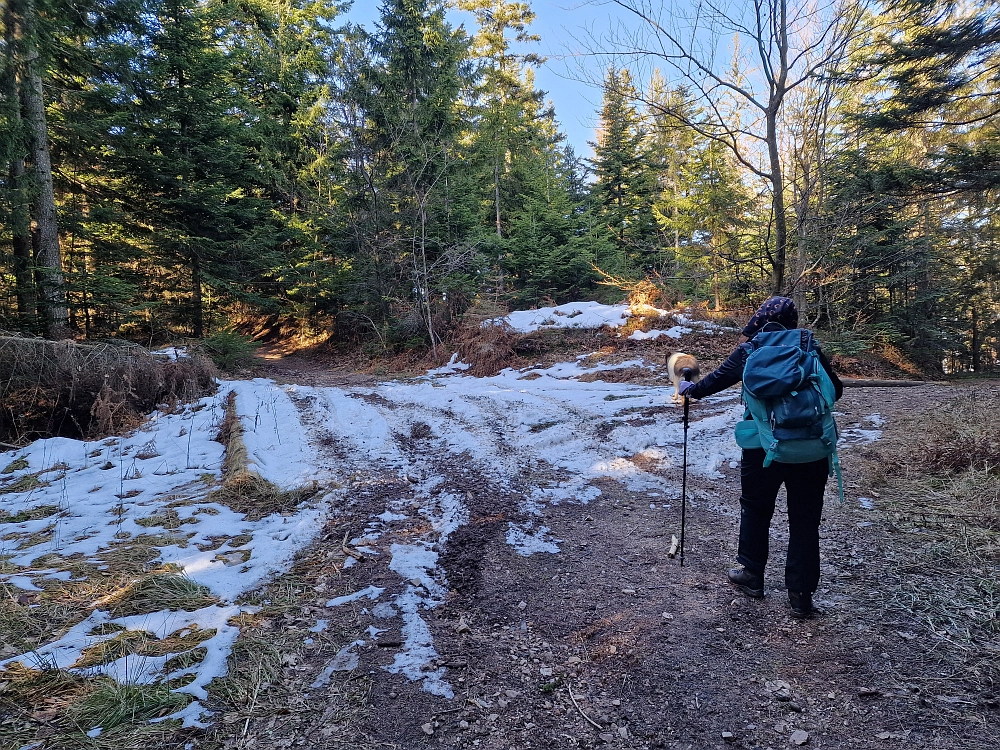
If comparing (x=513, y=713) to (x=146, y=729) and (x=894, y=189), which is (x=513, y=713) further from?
(x=894, y=189)

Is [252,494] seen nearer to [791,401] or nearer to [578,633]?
[578,633]

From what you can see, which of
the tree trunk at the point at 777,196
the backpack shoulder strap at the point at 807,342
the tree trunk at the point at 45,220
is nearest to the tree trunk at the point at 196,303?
the tree trunk at the point at 45,220

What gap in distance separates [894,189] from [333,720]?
13002 mm

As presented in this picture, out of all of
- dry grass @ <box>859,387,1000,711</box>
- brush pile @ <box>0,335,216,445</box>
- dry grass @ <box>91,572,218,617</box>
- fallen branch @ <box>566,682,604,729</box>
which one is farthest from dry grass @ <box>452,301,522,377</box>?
fallen branch @ <box>566,682,604,729</box>

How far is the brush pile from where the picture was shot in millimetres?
6852

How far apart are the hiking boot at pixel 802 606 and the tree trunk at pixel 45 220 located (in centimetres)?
1224

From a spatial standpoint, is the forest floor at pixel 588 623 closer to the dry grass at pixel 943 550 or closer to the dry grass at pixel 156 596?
the dry grass at pixel 943 550

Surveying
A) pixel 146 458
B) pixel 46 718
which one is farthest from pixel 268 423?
pixel 46 718

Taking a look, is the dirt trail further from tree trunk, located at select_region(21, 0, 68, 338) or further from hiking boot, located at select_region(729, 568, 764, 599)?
tree trunk, located at select_region(21, 0, 68, 338)

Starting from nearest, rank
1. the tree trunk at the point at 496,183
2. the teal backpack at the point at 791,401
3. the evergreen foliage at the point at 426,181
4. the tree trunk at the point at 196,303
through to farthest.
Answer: the teal backpack at the point at 791,401
the evergreen foliage at the point at 426,181
the tree trunk at the point at 196,303
the tree trunk at the point at 496,183

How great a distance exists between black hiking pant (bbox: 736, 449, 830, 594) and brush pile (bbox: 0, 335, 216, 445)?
8.35 meters

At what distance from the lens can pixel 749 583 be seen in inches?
123

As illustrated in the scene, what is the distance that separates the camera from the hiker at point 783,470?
9.11 feet

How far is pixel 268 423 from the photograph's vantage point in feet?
23.0
